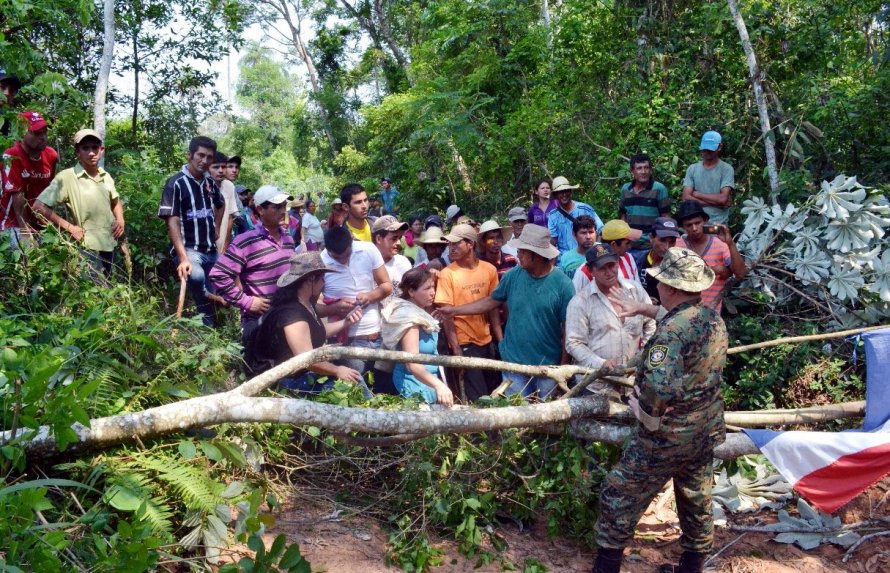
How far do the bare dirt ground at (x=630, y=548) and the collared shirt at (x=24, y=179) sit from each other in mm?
3445

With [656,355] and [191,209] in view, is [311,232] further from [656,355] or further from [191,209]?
[656,355]

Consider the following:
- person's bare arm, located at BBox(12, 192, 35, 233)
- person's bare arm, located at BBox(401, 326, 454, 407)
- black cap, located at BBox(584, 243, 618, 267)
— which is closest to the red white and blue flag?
black cap, located at BBox(584, 243, 618, 267)

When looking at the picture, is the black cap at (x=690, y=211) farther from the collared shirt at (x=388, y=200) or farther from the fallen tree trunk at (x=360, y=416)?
the collared shirt at (x=388, y=200)

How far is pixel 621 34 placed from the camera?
11141 millimetres

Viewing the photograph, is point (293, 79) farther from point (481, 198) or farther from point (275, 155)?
point (481, 198)

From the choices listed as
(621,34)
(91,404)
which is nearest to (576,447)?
(91,404)

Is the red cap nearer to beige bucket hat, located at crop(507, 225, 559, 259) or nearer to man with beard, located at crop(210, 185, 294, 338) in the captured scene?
man with beard, located at crop(210, 185, 294, 338)

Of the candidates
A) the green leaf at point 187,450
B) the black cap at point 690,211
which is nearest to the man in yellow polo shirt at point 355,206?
the black cap at point 690,211

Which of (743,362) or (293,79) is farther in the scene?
(293,79)

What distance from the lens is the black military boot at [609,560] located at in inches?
186

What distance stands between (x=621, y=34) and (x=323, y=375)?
7765mm

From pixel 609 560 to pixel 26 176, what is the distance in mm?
5431

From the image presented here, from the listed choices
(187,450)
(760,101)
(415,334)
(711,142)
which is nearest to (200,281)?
(415,334)

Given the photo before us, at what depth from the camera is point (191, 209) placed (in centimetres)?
691
